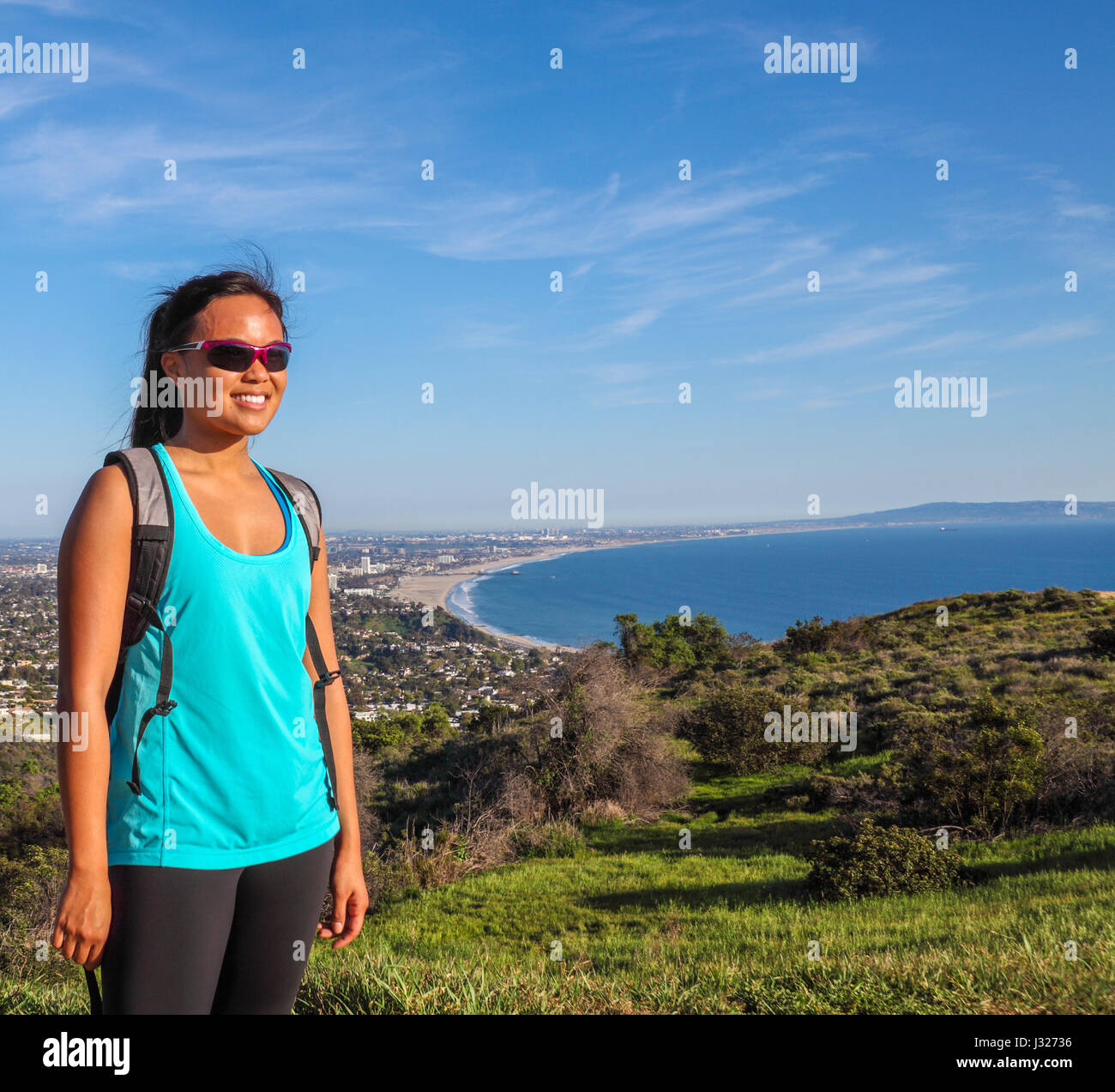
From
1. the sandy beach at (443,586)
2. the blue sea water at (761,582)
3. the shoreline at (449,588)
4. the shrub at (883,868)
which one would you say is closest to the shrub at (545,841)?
the shrub at (883,868)

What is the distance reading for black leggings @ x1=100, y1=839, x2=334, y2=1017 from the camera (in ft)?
4.45

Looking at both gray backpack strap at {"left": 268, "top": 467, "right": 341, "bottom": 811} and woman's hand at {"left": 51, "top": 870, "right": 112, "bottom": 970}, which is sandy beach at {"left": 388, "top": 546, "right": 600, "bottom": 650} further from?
woman's hand at {"left": 51, "top": 870, "right": 112, "bottom": 970}

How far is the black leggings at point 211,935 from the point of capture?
1356 millimetres

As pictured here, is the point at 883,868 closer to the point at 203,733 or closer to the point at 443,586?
the point at 203,733

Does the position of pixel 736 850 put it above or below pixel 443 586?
above

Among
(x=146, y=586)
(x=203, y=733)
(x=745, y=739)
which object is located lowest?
(x=745, y=739)

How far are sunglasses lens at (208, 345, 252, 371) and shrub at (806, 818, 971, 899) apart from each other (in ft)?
23.9

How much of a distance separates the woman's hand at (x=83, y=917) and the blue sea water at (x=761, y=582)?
4954 cm

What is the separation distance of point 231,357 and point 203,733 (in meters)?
0.78

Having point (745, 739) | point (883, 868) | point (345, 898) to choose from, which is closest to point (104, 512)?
point (345, 898)

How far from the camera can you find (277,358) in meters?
1.75

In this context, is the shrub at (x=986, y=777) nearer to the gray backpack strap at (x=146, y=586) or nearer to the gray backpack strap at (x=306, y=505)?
the gray backpack strap at (x=306, y=505)

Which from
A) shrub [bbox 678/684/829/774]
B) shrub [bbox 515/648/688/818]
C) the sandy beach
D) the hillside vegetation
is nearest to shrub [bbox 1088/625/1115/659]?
the hillside vegetation
